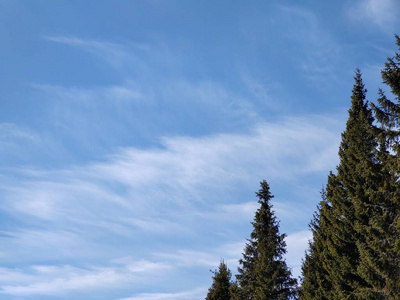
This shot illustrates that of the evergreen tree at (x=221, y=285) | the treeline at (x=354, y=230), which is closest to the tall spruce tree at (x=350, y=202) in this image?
the treeline at (x=354, y=230)

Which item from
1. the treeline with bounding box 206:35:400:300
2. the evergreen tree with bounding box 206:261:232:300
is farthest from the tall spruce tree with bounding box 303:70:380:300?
the evergreen tree with bounding box 206:261:232:300

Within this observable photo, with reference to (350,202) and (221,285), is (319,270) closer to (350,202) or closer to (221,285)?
(350,202)

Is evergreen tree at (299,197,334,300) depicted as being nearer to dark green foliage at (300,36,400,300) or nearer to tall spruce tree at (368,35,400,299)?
dark green foliage at (300,36,400,300)

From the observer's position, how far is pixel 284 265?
142 ft

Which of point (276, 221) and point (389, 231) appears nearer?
point (389, 231)

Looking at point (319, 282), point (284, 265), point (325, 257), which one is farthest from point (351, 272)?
point (284, 265)

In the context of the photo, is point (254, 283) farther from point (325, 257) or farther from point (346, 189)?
point (346, 189)

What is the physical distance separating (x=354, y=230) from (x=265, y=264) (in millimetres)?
13455

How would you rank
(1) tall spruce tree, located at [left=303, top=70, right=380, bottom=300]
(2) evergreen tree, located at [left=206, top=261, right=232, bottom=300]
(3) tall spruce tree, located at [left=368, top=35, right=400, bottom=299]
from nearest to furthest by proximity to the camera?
(3) tall spruce tree, located at [left=368, top=35, right=400, bottom=299], (1) tall spruce tree, located at [left=303, top=70, right=380, bottom=300], (2) evergreen tree, located at [left=206, top=261, right=232, bottom=300]

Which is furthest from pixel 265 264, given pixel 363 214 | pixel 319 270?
pixel 363 214

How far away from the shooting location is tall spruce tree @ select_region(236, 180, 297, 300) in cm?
4228

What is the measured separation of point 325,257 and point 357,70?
50.6ft

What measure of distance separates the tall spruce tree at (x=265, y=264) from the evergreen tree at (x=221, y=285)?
50.6ft

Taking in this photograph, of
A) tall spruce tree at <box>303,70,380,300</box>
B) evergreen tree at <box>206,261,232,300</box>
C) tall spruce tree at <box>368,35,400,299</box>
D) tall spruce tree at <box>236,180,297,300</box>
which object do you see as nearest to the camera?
tall spruce tree at <box>368,35,400,299</box>
